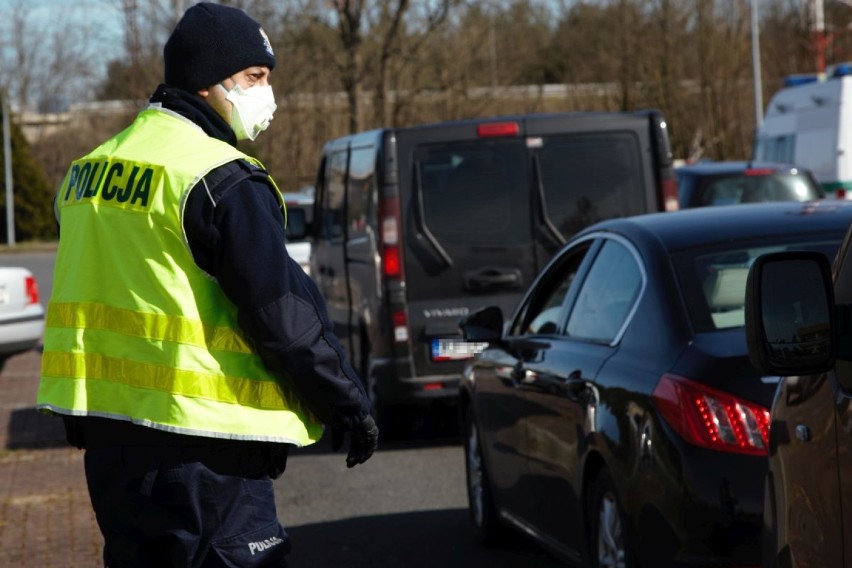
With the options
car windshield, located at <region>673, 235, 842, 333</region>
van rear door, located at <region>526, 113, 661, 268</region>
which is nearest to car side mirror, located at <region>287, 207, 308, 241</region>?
van rear door, located at <region>526, 113, 661, 268</region>

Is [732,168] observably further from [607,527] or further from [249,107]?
[249,107]

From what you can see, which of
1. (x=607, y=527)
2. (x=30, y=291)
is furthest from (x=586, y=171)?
(x=30, y=291)

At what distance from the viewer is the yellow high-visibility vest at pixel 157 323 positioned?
148 inches

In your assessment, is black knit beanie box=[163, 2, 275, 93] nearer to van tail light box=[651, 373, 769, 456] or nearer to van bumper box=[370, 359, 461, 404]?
van tail light box=[651, 373, 769, 456]

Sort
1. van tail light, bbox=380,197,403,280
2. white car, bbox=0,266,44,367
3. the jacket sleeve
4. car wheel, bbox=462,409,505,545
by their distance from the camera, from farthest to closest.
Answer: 1. white car, bbox=0,266,44,367
2. van tail light, bbox=380,197,403,280
3. car wheel, bbox=462,409,505,545
4. the jacket sleeve

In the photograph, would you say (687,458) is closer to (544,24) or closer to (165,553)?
(165,553)

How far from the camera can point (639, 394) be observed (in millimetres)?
5391

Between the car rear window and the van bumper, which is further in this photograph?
the car rear window

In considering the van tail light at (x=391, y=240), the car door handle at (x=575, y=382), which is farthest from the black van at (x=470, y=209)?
the car door handle at (x=575, y=382)

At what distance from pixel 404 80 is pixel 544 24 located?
11990 mm

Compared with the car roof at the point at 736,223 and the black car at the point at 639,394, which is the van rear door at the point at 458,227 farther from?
the car roof at the point at 736,223

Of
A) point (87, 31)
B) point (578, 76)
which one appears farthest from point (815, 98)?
point (578, 76)

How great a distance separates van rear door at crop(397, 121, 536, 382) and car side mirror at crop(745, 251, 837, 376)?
7.85 m

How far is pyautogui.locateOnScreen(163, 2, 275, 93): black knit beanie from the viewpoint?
4.04m
